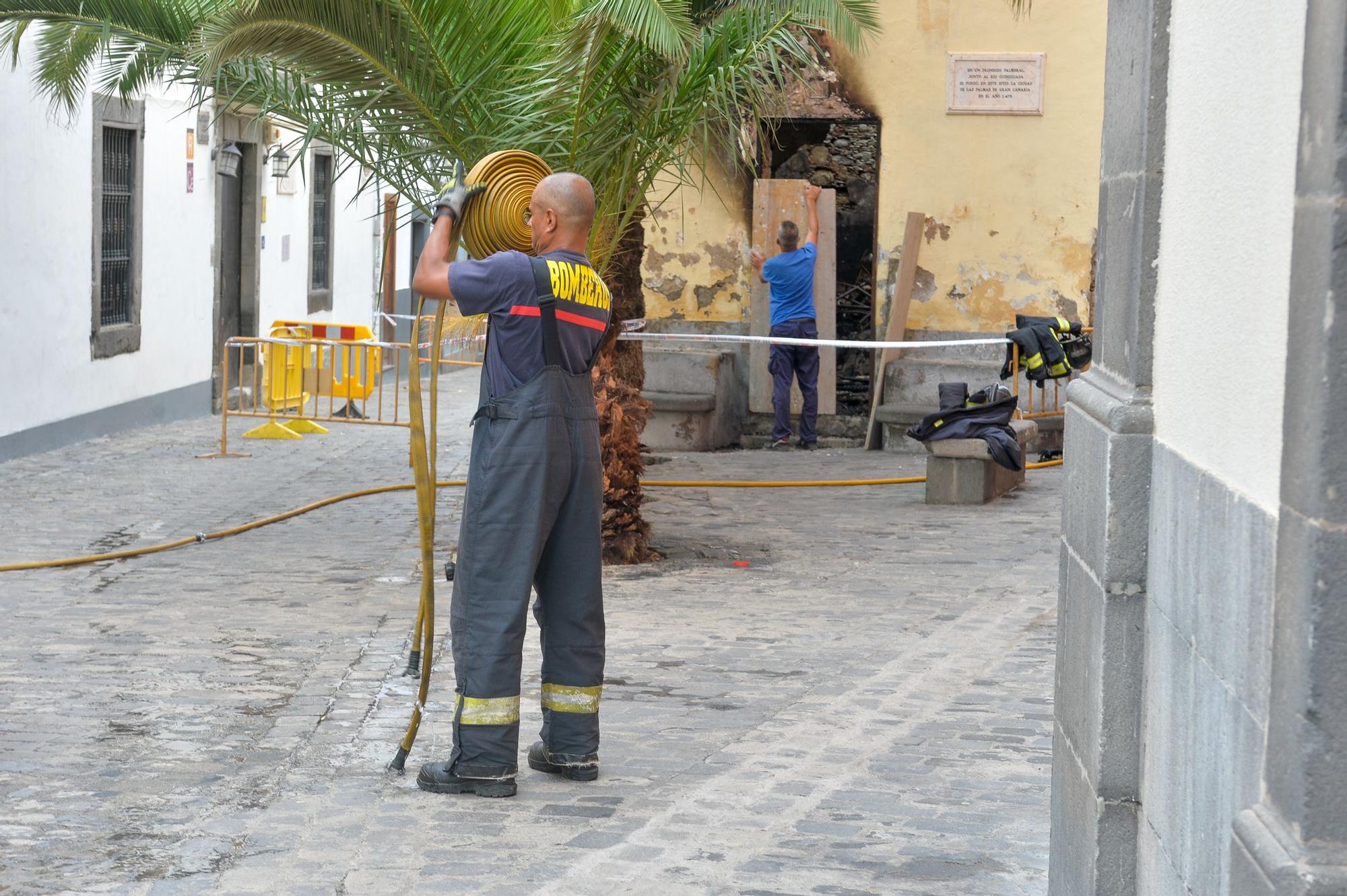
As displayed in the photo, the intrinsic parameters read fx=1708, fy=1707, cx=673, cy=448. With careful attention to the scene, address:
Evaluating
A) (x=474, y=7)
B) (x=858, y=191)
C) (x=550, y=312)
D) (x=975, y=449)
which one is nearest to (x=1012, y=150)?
(x=858, y=191)

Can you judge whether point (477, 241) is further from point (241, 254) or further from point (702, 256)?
point (241, 254)

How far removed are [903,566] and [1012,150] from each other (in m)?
6.16

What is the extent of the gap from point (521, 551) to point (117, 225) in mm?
11770

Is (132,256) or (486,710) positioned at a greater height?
(132,256)

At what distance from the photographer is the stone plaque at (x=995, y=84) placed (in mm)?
14297

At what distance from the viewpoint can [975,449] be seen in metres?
11.5

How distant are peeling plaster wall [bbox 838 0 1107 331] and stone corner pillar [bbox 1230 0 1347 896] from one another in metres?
12.5

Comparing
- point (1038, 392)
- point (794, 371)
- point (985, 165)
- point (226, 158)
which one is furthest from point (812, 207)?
point (226, 158)

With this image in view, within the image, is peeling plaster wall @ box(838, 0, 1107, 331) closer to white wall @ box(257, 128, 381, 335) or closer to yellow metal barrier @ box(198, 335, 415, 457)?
yellow metal barrier @ box(198, 335, 415, 457)

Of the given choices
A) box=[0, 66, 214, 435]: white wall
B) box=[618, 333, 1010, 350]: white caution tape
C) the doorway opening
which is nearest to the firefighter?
box=[618, 333, 1010, 350]: white caution tape

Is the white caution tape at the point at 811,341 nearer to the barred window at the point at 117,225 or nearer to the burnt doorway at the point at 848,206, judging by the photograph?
the burnt doorway at the point at 848,206

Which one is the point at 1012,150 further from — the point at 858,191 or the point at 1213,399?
the point at 1213,399

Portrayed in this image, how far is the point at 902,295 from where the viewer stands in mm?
14508

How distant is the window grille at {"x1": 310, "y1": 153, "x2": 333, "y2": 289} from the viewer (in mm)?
21844
